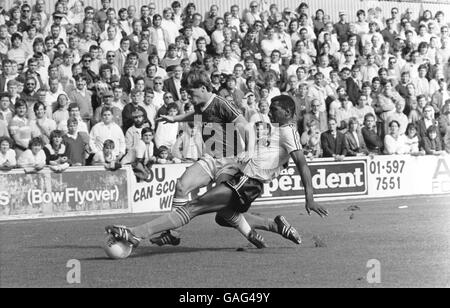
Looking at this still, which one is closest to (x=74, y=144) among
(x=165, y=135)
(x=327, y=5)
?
(x=165, y=135)

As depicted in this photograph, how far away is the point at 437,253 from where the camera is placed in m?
11.6

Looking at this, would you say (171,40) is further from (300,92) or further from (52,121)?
(52,121)

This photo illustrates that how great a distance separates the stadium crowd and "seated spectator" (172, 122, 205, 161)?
0.03 meters

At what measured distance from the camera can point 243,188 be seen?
454 inches

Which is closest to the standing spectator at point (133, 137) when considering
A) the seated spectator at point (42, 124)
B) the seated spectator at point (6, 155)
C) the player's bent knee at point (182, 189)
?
the seated spectator at point (42, 124)

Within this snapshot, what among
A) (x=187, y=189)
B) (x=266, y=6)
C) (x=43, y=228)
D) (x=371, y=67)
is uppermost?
(x=266, y=6)

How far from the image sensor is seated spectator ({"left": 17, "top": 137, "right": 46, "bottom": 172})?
1852cm

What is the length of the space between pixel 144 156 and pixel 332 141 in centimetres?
506

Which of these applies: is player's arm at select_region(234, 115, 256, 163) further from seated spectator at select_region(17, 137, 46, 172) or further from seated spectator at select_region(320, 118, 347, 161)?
seated spectator at select_region(320, 118, 347, 161)

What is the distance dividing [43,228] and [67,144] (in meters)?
3.23

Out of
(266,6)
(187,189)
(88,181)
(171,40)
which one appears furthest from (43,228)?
(266,6)

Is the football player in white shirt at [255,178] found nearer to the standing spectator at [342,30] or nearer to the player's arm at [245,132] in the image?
the player's arm at [245,132]

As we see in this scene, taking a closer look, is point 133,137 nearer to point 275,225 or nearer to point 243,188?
point 275,225

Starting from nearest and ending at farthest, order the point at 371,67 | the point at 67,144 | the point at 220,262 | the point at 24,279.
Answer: the point at 24,279 < the point at 220,262 < the point at 67,144 < the point at 371,67
